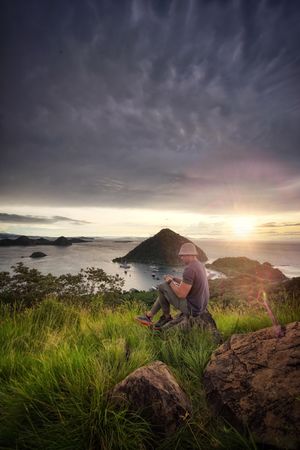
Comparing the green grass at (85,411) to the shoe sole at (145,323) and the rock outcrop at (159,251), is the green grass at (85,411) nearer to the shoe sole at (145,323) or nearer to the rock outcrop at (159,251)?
the shoe sole at (145,323)

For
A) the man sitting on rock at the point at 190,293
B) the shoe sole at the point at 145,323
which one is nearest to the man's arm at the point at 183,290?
the man sitting on rock at the point at 190,293

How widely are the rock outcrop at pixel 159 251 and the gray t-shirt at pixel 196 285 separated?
462 feet

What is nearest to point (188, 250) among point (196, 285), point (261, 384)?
point (196, 285)

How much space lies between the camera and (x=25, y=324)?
19.4ft

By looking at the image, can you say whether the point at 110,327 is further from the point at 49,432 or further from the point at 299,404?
the point at 299,404

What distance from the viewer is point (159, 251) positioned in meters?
156

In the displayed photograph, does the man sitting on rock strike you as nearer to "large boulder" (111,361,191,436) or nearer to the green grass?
the green grass

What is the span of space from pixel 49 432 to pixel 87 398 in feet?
1.42

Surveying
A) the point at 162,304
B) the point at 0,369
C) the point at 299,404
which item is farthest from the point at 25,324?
the point at 299,404

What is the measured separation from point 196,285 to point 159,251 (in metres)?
151

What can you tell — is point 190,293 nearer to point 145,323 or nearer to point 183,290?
point 183,290

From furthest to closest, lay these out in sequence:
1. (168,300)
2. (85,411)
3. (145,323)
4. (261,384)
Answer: (168,300) < (145,323) < (261,384) < (85,411)

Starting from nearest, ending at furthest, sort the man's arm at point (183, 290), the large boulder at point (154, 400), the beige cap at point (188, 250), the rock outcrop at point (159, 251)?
the large boulder at point (154, 400), the man's arm at point (183, 290), the beige cap at point (188, 250), the rock outcrop at point (159, 251)

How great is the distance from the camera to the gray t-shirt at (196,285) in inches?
222
